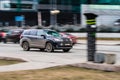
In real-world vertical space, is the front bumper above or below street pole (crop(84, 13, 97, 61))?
below

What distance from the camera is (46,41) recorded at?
100ft

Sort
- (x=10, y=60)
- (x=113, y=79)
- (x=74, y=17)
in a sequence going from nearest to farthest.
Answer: (x=113, y=79) < (x=10, y=60) < (x=74, y=17)

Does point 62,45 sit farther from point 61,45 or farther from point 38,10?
point 38,10

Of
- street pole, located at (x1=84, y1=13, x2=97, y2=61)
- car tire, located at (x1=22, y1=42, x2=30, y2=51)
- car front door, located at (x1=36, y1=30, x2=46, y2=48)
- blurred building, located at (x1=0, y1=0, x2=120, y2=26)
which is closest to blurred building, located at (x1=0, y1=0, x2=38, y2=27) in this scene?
blurred building, located at (x1=0, y1=0, x2=120, y2=26)

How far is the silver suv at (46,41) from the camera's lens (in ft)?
99.7

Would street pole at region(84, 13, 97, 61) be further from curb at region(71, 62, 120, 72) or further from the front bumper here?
the front bumper

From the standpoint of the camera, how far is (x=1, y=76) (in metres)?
13.1

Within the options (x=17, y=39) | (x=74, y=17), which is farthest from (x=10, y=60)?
(x=74, y=17)

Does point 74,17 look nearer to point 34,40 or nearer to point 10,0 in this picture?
point 10,0

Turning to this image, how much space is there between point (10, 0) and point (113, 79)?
9154 centimetres

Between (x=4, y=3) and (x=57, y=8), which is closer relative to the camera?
(x=4, y=3)

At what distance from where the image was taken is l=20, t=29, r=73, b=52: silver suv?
99.7ft

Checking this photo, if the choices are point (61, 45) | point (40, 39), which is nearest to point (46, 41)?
point (40, 39)

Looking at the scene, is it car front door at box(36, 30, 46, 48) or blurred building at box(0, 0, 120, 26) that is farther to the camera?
blurred building at box(0, 0, 120, 26)
